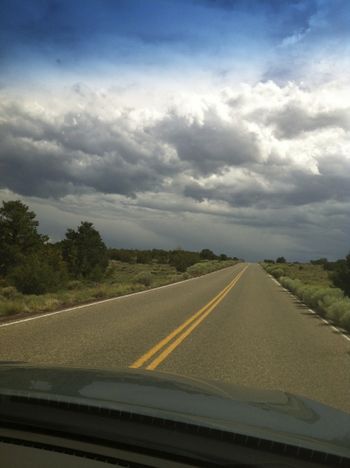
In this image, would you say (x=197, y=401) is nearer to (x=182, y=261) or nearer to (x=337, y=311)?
(x=337, y=311)

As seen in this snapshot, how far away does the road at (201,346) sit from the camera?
9.01 meters

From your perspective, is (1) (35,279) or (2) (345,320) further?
(1) (35,279)

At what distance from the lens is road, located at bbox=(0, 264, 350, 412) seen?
901 centimetres

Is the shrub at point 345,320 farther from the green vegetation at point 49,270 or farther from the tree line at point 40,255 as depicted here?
the tree line at point 40,255

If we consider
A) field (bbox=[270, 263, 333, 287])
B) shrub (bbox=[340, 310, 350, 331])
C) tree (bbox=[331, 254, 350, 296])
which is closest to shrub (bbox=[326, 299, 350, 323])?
shrub (bbox=[340, 310, 350, 331])

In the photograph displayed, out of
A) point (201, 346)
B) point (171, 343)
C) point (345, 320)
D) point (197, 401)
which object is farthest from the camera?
point (345, 320)

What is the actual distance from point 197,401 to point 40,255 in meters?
40.3

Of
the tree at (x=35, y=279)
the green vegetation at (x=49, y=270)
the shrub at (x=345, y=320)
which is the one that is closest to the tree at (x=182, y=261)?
the green vegetation at (x=49, y=270)

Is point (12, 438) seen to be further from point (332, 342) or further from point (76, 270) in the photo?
point (76, 270)

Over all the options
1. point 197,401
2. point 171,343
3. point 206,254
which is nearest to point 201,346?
point 171,343

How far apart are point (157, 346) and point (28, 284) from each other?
71.6 ft

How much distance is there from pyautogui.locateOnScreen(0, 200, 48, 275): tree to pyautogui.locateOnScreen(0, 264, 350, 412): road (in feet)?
78.5

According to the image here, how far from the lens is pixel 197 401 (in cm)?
376

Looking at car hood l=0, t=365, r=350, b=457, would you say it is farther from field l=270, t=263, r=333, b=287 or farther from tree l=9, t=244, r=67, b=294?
field l=270, t=263, r=333, b=287
